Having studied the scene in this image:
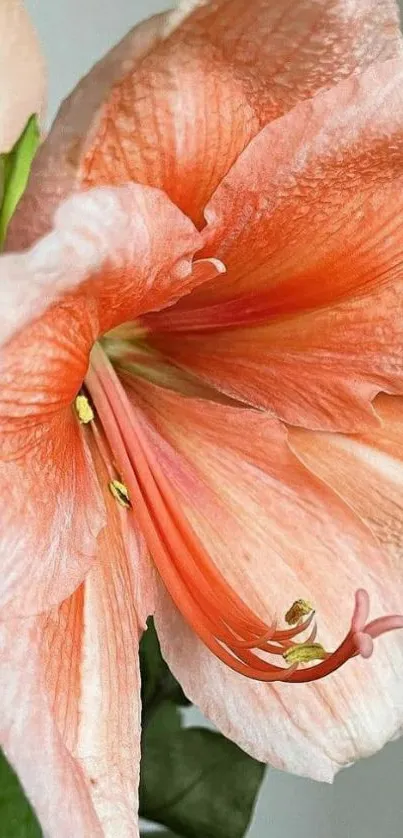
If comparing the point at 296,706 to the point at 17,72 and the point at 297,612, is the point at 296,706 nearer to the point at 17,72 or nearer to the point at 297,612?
the point at 297,612

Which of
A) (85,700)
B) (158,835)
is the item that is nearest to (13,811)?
(85,700)

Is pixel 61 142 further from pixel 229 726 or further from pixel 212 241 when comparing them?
pixel 229 726

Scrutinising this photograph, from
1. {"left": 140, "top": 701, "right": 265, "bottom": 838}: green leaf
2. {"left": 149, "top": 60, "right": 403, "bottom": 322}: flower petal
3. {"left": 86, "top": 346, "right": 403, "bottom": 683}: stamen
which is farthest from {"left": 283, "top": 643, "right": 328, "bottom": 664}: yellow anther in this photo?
{"left": 140, "top": 701, "right": 265, "bottom": 838}: green leaf

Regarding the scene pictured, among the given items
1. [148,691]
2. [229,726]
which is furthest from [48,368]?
[148,691]

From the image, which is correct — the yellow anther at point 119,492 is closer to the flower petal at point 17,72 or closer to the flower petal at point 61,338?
the flower petal at point 61,338

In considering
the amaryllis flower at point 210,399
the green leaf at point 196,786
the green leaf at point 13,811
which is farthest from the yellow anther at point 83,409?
the green leaf at point 196,786

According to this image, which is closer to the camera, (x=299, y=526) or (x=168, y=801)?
(x=299, y=526)
